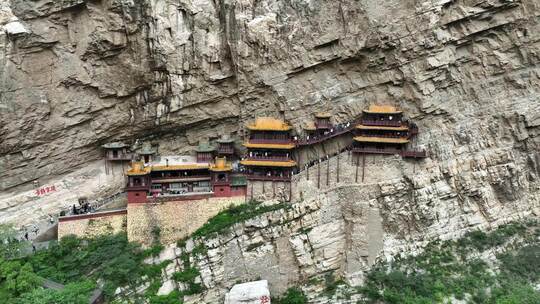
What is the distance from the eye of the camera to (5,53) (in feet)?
83.6

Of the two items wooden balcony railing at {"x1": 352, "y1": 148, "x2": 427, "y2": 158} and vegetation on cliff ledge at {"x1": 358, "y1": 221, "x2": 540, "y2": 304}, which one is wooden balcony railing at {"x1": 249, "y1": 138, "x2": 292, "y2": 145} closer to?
wooden balcony railing at {"x1": 352, "y1": 148, "x2": 427, "y2": 158}

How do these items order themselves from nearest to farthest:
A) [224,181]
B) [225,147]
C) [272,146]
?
[224,181] → [272,146] → [225,147]

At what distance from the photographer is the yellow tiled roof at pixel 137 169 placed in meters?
26.4

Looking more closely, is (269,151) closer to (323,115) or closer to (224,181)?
(224,181)

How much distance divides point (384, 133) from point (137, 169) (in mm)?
12487

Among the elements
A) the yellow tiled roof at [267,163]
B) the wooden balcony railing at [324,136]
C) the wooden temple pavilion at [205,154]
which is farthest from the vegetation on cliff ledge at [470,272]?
the wooden temple pavilion at [205,154]

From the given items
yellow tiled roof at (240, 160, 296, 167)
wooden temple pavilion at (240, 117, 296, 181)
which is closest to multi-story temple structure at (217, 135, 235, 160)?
wooden temple pavilion at (240, 117, 296, 181)

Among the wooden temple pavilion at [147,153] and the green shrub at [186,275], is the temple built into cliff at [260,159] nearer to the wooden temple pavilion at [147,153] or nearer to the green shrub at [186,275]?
the wooden temple pavilion at [147,153]

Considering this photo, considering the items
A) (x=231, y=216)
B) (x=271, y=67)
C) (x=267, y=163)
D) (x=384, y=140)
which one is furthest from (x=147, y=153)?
(x=384, y=140)

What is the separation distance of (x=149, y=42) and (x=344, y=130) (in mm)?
10810

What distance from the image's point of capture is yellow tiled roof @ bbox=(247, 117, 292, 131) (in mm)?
27891

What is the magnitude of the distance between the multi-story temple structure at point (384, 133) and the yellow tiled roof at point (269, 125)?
376cm

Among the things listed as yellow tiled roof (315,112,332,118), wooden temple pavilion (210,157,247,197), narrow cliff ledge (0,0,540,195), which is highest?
narrow cliff ledge (0,0,540,195)

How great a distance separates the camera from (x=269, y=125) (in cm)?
2817
